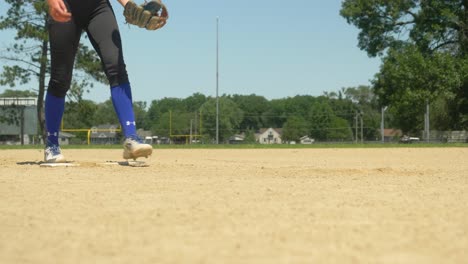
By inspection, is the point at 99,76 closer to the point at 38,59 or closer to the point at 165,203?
the point at 38,59

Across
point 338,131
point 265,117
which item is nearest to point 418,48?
point 338,131

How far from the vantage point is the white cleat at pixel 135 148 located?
217 inches

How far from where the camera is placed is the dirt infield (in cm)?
200

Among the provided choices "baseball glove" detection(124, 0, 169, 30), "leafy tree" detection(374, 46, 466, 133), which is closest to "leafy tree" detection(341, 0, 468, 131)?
"leafy tree" detection(374, 46, 466, 133)

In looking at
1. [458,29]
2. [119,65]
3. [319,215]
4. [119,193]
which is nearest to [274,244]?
[319,215]

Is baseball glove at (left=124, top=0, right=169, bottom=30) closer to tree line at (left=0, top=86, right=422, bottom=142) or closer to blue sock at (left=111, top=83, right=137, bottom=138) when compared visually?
blue sock at (left=111, top=83, right=137, bottom=138)

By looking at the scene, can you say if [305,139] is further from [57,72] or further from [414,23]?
[57,72]

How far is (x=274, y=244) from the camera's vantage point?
2135 millimetres

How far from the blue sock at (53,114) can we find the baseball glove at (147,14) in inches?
42.9

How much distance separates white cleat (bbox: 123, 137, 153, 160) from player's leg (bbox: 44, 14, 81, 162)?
3.09ft

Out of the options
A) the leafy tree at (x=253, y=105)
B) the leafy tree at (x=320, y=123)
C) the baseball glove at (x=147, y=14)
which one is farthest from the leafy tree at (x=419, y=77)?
the leafy tree at (x=253, y=105)

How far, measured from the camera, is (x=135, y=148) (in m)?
5.52

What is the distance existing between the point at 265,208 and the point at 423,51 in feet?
91.5

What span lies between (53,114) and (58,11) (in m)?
1.18
